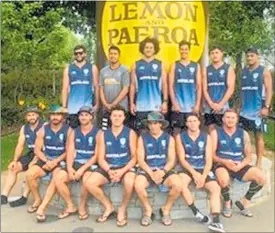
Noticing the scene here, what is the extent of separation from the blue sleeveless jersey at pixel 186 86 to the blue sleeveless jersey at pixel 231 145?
0.79 meters

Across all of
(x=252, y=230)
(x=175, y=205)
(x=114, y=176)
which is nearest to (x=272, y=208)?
(x=252, y=230)

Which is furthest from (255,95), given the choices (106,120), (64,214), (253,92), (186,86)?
(64,214)

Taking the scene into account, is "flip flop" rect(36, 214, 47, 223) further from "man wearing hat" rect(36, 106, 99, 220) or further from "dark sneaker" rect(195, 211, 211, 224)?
"dark sneaker" rect(195, 211, 211, 224)

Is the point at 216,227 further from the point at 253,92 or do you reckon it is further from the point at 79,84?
the point at 79,84

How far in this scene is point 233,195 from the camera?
6.26 m

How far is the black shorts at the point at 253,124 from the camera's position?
22.7 ft

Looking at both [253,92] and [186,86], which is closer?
[186,86]

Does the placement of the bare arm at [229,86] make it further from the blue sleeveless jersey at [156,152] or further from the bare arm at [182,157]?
the blue sleeveless jersey at [156,152]

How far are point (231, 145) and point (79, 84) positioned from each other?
213 centimetres

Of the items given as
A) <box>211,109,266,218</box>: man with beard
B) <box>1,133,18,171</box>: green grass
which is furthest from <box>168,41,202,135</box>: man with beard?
<box>1,133,18,171</box>: green grass

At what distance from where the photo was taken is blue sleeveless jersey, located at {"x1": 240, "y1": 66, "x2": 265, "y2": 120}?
6.88 m

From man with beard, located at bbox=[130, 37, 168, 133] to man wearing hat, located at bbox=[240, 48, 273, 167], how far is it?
1114 mm

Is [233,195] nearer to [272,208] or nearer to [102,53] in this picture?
[272,208]

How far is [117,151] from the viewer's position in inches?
232
